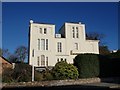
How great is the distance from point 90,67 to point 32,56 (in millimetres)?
9689

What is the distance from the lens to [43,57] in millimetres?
29562

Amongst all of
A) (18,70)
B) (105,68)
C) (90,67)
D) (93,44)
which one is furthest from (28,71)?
(93,44)

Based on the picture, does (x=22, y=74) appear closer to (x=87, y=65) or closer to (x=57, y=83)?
(x=57, y=83)

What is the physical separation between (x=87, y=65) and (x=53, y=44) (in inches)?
364

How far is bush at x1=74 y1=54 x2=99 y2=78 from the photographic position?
21.2 metres

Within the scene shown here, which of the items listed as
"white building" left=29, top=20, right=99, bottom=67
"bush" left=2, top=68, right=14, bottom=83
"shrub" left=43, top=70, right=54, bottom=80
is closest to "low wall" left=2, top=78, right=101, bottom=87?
"bush" left=2, top=68, right=14, bottom=83

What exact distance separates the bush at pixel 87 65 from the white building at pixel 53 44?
8266 millimetres

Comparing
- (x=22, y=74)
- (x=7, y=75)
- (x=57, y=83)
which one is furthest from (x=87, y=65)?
(x=7, y=75)

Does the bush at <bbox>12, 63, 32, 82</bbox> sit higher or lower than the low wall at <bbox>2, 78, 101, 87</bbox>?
higher

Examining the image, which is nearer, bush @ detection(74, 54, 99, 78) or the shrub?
the shrub

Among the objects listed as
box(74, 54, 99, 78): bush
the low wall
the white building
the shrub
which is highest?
the white building

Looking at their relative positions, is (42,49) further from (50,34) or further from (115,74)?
(115,74)

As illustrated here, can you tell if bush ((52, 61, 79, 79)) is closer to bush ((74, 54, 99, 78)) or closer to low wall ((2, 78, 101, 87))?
bush ((74, 54, 99, 78))

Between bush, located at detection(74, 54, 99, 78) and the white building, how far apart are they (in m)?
8.27
